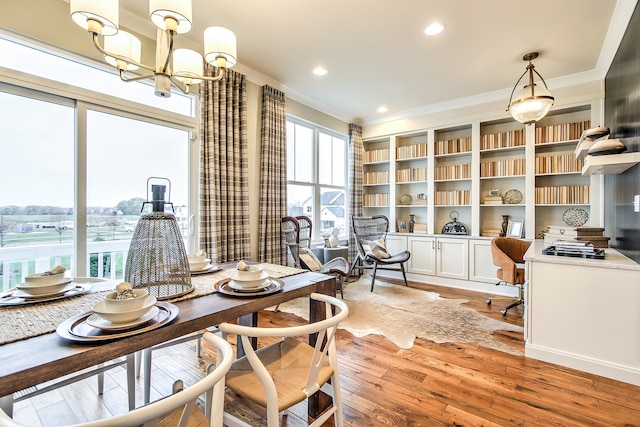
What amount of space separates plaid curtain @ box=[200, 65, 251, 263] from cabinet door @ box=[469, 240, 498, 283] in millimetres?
3184

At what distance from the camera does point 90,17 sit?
4.15ft

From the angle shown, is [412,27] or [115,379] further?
[412,27]

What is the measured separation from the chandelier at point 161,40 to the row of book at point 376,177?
13.1ft

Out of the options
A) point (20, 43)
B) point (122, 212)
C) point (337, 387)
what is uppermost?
point (20, 43)

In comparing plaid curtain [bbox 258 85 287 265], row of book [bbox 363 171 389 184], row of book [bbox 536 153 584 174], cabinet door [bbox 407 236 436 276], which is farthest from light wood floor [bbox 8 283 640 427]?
row of book [bbox 363 171 389 184]

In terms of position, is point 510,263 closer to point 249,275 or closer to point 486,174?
point 486,174

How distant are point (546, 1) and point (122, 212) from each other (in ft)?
12.8

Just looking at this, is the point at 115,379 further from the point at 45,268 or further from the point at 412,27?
the point at 412,27

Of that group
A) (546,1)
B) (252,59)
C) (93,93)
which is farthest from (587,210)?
(93,93)

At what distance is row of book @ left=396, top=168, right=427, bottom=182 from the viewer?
4.93 meters

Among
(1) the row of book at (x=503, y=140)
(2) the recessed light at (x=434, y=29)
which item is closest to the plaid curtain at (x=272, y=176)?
(2) the recessed light at (x=434, y=29)

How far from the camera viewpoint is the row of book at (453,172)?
4508 millimetres

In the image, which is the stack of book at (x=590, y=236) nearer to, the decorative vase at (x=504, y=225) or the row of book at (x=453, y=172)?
the decorative vase at (x=504, y=225)

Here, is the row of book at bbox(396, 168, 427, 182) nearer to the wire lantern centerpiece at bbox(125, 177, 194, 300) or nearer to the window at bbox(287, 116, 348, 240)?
the window at bbox(287, 116, 348, 240)
